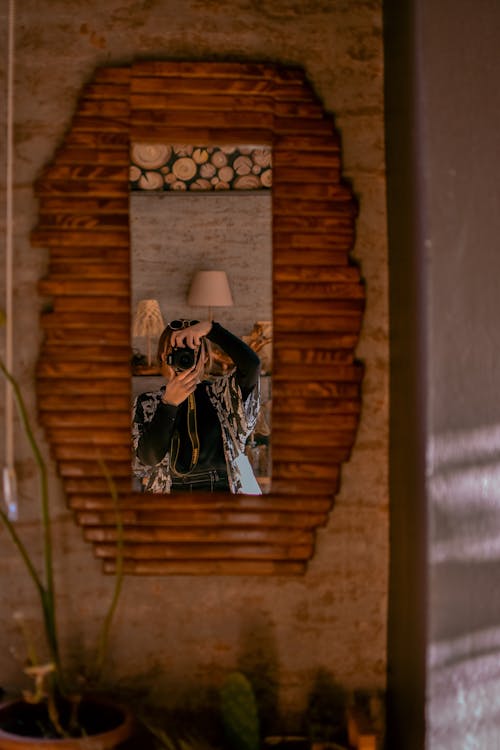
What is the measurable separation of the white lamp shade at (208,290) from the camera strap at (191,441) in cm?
23

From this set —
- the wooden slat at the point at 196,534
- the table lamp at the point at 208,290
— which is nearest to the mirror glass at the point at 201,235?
the table lamp at the point at 208,290

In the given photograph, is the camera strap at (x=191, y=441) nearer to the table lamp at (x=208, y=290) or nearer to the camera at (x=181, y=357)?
the camera at (x=181, y=357)

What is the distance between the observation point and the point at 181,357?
201cm

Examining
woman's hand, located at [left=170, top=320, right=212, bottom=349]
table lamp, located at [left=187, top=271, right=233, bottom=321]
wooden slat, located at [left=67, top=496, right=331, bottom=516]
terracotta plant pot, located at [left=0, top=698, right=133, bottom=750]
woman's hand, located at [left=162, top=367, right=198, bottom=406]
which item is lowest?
terracotta plant pot, located at [left=0, top=698, right=133, bottom=750]

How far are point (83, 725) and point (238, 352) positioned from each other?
894 millimetres

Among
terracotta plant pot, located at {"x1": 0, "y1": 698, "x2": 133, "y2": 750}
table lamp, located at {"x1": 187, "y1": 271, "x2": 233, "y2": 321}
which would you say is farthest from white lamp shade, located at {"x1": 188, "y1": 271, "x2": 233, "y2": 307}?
terracotta plant pot, located at {"x1": 0, "y1": 698, "x2": 133, "y2": 750}

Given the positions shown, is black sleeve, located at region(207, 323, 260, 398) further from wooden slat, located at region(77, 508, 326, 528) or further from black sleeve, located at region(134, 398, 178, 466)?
wooden slat, located at region(77, 508, 326, 528)

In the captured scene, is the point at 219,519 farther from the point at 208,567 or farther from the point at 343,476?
the point at 343,476

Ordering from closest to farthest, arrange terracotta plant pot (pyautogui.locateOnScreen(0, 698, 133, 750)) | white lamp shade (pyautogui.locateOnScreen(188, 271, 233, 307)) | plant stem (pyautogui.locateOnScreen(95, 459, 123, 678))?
1. terracotta plant pot (pyautogui.locateOnScreen(0, 698, 133, 750))
2. plant stem (pyautogui.locateOnScreen(95, 459, 123, 678))
3. white lamp shade (pyautogui.locateOnScreen(188, 271, 233, 307))

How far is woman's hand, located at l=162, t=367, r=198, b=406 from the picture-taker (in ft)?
6.65

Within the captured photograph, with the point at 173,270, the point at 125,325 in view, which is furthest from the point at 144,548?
the point at 173,270

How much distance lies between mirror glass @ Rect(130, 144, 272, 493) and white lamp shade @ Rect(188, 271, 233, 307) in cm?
1

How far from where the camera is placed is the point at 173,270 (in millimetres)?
1995

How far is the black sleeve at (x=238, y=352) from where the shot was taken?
79.0 inches
